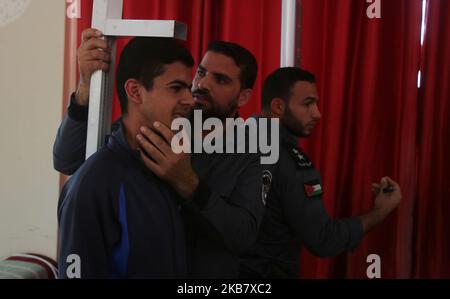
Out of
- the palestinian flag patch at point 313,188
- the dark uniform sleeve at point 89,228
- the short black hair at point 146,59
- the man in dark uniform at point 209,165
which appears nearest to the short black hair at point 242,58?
the man in dark uniform at point 209,165

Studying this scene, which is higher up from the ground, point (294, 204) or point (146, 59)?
point (146, 59)

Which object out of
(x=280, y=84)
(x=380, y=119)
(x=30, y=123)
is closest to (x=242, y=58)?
(x=280, y=84)

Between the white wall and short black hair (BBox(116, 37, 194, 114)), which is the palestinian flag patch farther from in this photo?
the white wall

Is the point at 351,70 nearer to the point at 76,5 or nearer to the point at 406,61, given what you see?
the point at 406,61

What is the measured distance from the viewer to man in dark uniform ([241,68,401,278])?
0.82 meters

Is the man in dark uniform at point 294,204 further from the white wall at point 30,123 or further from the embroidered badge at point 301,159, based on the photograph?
the white wall at point 30,123

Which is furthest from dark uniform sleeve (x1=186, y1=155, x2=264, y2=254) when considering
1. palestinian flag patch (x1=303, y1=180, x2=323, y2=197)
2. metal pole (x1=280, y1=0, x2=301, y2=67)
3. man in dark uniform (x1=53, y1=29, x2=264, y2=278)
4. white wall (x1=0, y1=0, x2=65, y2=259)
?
white wall (x1=0, y1=0, x2=65, y2=259)

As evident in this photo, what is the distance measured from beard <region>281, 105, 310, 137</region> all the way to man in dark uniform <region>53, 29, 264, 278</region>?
0.29ft

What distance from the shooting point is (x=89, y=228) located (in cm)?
67

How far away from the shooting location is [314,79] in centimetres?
88

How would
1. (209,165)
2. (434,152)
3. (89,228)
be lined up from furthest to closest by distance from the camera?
(434,152)
(209,165)
(89,228)

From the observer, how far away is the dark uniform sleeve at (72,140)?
0.74m

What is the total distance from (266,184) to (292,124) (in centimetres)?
14

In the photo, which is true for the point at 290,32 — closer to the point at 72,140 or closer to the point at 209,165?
the point at 209,165
